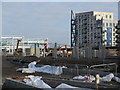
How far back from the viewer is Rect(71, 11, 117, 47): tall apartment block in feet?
337

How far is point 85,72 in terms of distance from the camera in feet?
48.2

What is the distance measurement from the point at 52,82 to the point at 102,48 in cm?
1822

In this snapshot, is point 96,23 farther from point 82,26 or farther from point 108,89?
point 108,89

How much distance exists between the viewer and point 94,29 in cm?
10756

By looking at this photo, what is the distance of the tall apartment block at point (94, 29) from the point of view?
10275 cm

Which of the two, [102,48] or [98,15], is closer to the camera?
[102,48]

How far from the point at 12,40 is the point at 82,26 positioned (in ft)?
178

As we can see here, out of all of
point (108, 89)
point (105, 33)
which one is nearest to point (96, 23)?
point (105, 33)

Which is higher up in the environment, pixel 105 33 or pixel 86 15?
pixel 86 15

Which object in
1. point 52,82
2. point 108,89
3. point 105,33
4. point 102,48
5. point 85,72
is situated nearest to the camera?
point 108,89

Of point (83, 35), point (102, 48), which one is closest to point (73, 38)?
point (83, 35)

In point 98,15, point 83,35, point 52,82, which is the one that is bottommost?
point 52,82

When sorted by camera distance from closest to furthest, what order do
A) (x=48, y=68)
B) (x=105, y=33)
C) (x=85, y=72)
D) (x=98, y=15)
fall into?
(x=85, y=72) → (x=48, y=68) → (x=105, y=33) → (x=98, y=15)

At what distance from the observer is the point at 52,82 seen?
→ 1121 cm
